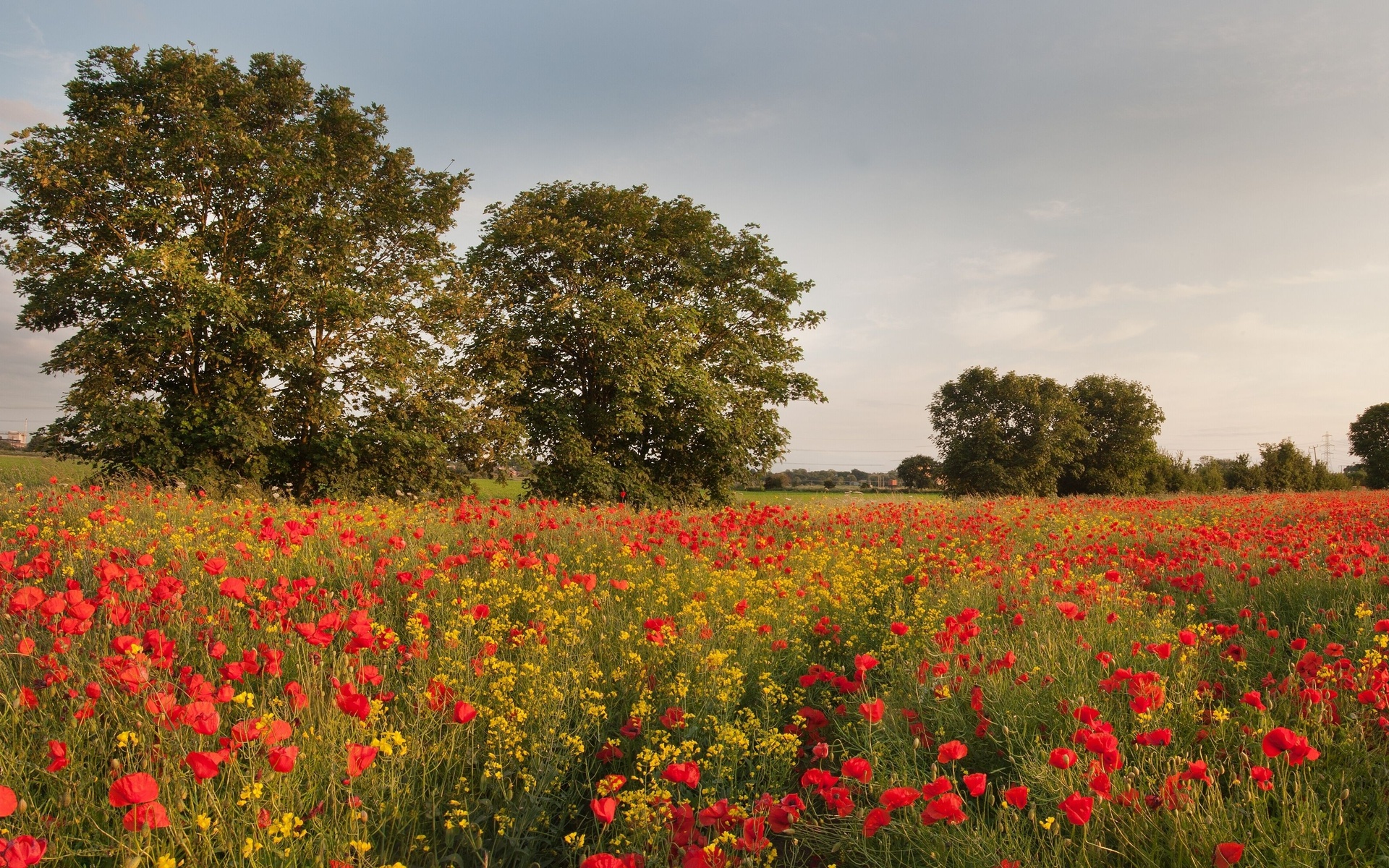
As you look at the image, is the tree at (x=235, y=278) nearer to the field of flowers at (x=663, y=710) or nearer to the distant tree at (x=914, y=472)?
the field of flowers at (x=663, y=710)

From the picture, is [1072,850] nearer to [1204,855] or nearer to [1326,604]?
[1204,855]

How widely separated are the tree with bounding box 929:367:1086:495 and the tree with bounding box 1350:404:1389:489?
3029cm

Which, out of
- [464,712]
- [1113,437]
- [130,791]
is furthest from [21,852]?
[1113,437]

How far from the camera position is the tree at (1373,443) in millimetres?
56719

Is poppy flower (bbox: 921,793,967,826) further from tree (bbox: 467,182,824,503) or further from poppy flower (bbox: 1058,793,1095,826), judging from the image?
tree (bbox: 467,182,824,503)

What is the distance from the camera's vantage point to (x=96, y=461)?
557 inches

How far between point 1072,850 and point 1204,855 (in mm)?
400

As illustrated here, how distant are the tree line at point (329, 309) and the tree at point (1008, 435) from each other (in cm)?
2627

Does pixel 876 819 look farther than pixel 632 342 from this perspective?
No

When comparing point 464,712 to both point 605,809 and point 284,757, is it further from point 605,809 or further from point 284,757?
point 605,809

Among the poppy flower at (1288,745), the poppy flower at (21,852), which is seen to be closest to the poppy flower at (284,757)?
the poppy flower at (21,852)

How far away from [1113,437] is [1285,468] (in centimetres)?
1303

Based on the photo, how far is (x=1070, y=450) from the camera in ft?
152

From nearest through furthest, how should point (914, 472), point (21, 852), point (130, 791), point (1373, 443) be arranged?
point (21, 852) < point (130, 791) < point (1373, 443) < point (914, 472)
